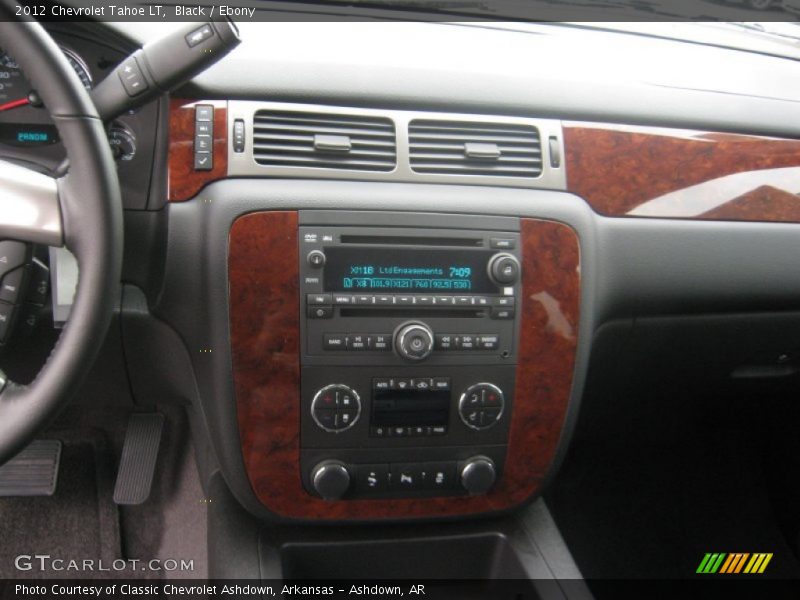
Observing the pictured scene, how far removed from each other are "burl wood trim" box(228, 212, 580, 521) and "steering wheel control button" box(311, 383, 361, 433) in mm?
36

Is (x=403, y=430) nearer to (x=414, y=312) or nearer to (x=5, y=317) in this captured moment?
(x=414, y=312)

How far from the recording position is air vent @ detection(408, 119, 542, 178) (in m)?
1.26

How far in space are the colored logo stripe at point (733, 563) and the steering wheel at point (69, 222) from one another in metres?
1.63

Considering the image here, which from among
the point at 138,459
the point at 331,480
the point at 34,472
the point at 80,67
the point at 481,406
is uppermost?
the point at 80,67

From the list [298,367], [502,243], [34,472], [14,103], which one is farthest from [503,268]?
[34,472]

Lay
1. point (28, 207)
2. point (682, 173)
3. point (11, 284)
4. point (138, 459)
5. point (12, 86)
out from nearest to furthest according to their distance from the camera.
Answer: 1. point (28, 207)
2. point (11, 284)
3. point (12, 86)
4. point (682, 173)
5. point (138, 459)

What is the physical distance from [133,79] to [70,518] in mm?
1174

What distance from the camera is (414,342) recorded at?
121 cm

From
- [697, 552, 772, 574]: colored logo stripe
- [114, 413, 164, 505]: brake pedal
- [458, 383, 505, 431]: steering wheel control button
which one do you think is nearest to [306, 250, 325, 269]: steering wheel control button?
[458, 383, 505, 431]: steering wheel control button

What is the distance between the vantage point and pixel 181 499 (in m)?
1.69

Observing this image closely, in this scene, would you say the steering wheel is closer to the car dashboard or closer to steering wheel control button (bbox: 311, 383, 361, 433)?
the car dashboard

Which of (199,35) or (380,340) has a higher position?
(199,35)

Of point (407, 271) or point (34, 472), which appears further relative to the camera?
point (34, 472)

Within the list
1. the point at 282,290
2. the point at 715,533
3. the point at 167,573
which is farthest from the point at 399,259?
the point at 715,533
